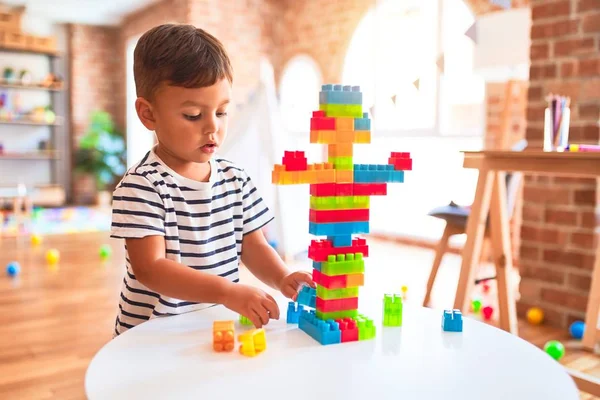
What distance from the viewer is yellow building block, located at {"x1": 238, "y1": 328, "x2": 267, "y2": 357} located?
2.38ft

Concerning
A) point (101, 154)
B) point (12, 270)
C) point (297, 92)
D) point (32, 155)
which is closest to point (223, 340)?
point (12, 270)

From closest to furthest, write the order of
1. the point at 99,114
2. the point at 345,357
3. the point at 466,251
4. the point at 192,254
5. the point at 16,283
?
1. the point at 345,357
2. the point at 192,254
3. the point at 466,251
4. the point at 16,283
5. the point at 99,114

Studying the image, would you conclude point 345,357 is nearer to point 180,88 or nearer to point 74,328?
point 180,88

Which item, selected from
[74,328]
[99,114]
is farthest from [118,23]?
[74,328]

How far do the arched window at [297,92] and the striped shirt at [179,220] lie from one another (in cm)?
508

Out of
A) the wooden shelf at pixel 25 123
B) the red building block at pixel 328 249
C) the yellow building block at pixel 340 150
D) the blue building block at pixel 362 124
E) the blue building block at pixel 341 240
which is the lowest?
the red building block at pixel 328 249

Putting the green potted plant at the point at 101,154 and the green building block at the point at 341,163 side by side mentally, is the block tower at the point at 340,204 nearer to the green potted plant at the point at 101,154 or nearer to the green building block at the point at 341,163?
the green building block at the point at 341,163

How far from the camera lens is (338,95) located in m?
→ 0.78

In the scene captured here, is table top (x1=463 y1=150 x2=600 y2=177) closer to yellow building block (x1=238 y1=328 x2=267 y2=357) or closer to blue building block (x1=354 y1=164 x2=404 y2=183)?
blue building block (x1=354 y1=164 x2=404 y2=183)

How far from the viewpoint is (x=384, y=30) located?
5.07 m

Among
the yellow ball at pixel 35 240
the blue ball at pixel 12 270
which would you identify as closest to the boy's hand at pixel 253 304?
the blue ball at pixel 12 270

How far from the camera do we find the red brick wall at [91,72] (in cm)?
790

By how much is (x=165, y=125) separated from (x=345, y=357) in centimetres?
49

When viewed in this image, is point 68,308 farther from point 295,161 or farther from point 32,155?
point 32,155
